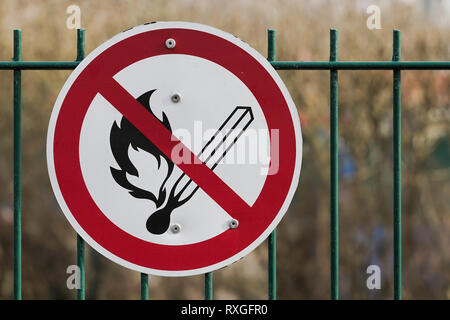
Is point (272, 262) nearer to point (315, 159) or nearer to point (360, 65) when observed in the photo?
point (360, 65)

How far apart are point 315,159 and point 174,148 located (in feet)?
11.2

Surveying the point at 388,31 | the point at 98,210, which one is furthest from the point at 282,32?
the point at 98,210

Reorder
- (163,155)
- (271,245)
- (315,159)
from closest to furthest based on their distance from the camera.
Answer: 1. (163,155)
2. (271,245)
3. (315,159)

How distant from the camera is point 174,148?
2.31 m

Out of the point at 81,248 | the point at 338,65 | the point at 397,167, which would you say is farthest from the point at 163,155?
the point at 397,167

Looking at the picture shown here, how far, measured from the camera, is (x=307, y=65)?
2479 millimetres

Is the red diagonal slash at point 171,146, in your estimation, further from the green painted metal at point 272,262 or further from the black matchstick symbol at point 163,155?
the green painted metal at point 272,262

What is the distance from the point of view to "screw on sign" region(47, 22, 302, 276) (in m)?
2.31

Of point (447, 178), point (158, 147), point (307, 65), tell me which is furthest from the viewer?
point (447, 178)

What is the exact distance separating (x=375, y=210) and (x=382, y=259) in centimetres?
39

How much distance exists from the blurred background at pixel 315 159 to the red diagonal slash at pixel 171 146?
314cm

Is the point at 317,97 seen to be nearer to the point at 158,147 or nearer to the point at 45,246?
the point at 45,246

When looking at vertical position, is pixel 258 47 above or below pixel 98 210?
above

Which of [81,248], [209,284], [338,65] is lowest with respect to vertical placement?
[209,284]
